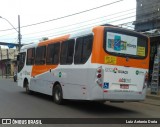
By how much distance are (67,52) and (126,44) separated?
265cm

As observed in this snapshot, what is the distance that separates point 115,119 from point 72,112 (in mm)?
1961

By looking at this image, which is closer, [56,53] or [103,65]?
[103,65]

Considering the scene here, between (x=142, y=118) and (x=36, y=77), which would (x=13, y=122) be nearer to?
(x=142, y=118)

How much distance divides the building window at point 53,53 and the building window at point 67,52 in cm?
52

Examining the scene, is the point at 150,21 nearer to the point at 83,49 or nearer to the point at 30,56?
the point at 30,56

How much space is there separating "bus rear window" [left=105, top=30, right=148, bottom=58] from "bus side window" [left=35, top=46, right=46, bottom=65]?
5.16 meters

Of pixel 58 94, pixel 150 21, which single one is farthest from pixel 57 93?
pixel 150 21

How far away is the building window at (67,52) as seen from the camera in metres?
12.7

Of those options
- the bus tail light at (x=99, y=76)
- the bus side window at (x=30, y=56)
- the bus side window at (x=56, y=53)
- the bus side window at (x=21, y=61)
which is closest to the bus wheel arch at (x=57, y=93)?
the bus side window at (x=56, y=53)

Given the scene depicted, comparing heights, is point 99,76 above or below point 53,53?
below

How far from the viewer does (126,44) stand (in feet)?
38.3

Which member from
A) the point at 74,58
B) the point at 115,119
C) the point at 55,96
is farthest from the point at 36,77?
the point at 115,119

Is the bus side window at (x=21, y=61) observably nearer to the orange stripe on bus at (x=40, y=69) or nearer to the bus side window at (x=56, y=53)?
the orange stripe on bus at (x=40, y=69)

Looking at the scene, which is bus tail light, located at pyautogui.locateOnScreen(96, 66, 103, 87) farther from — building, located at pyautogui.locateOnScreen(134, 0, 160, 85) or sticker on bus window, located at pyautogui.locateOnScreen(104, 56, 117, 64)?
building, located at pyautogui.locateOnScreen(134, 0, 160, 85)
